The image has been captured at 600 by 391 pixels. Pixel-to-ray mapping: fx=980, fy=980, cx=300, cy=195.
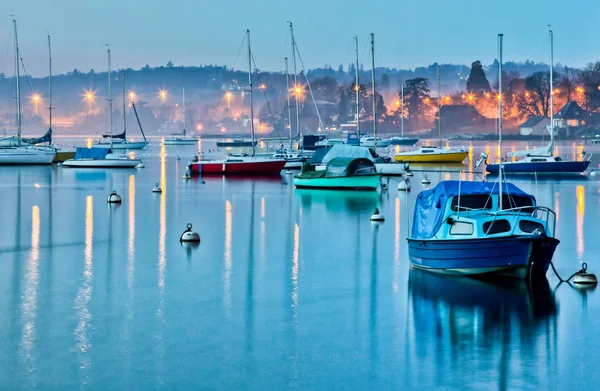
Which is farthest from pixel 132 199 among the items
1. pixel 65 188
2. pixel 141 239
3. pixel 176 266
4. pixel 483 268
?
pixel 483 268

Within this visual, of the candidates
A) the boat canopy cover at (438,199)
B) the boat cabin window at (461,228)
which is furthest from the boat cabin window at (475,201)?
the boat cabin window at (461,228)

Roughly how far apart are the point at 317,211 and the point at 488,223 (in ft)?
75.6

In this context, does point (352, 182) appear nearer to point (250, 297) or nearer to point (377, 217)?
point (377, 217)

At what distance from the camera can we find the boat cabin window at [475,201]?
26567mm

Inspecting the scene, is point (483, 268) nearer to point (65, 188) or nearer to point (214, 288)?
point (214, 288)

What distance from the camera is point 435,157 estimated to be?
95750mm

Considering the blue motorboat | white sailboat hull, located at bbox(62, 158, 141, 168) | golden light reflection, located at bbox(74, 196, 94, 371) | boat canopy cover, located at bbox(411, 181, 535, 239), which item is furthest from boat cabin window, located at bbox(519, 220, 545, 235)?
white sailboat hull, located at bbox(62, 158, 141, 168)

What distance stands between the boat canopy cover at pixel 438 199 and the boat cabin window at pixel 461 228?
372mm

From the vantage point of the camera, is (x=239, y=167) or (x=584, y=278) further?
(x=239, y=167)

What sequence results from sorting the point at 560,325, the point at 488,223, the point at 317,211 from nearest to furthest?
the point at 560,325, the point at 488,223, the point at 317,211

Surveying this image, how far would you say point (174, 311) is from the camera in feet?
76.9

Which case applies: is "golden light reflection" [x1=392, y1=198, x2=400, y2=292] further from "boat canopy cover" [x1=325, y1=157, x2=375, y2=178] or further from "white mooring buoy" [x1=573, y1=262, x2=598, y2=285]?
"boat canopy cover" [x1=325, y1=157, x2=375, y2=178]

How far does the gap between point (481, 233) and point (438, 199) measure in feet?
6.71

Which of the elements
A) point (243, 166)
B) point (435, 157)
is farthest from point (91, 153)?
point (435, 157)
